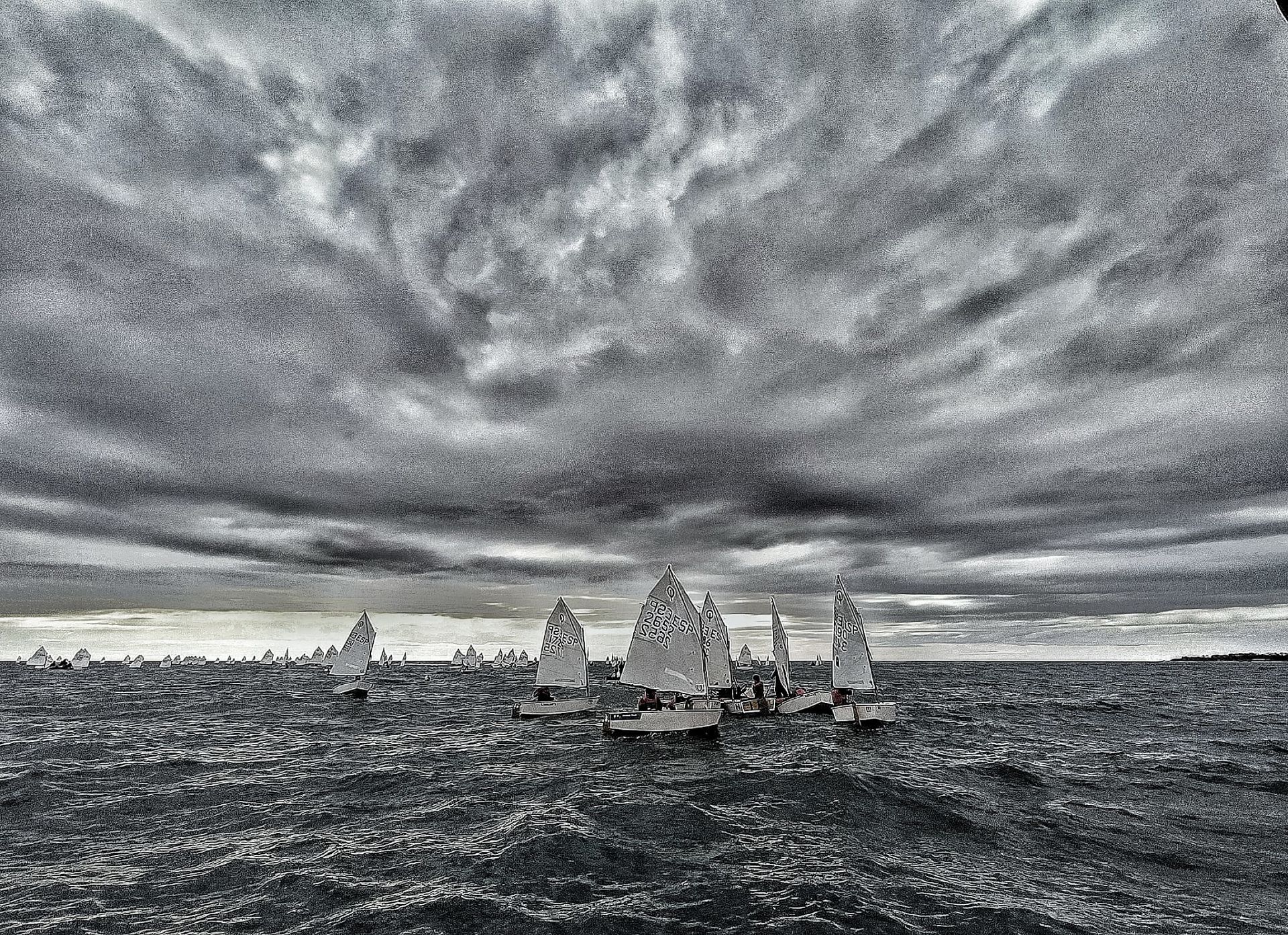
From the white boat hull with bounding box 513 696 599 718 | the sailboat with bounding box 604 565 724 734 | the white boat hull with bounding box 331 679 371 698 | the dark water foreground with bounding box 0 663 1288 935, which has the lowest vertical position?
the dark water foreground with bounding box 0 663 1288 935

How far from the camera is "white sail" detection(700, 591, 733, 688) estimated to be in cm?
5509

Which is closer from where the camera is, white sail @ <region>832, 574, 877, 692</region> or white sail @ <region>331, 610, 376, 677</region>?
white sail @ <region>832, 574, 877, 692</region>

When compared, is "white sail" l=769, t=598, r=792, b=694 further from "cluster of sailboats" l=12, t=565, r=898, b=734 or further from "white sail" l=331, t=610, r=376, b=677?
"white sail" l=331, t=610, r=376, b=677

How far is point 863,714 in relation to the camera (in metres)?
43.9

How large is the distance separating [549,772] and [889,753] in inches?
788

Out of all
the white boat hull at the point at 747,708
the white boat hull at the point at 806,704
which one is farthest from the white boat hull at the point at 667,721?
the white boat hull at the point at 806,704

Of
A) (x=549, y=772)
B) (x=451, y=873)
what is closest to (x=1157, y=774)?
(x=549, y=772)

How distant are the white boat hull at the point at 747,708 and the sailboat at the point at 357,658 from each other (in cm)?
4540

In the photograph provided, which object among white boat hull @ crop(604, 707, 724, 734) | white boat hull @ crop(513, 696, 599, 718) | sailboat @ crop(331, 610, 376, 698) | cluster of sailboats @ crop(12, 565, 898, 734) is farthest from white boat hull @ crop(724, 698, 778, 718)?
sailboat @ crop(331, 610, 376, 698)

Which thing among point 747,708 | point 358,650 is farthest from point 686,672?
point 358,650

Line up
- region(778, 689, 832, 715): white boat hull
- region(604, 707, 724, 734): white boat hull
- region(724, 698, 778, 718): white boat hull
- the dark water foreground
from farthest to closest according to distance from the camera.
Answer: region(724, 698, 778, 718): white boat hull, region(778, 689, 832, 715): white boat hull, region(604, 707, 724, 734): white boat hull, the dark water foreground

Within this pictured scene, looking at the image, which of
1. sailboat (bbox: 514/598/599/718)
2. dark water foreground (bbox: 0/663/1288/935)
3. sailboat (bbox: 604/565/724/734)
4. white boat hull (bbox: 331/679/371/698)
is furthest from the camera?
white boat hull (bbox: 331/679/371/698)

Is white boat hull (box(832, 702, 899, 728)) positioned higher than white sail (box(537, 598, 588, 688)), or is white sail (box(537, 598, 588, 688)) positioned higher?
white sail (box(537, 598, 588, 688))

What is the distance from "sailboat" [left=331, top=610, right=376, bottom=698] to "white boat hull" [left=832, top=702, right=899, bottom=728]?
5600cm
